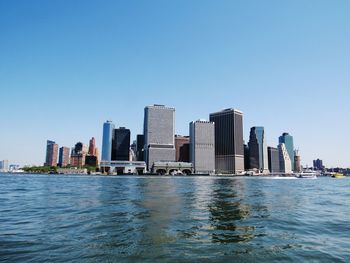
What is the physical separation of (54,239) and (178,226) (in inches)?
364

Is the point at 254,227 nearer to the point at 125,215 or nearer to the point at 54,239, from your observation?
the point at 125,215

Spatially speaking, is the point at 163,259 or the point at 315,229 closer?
the point at 163,259

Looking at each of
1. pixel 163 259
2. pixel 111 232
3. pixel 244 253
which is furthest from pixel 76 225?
pixel 244 253

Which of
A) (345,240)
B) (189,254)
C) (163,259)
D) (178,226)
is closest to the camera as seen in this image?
(163,259)

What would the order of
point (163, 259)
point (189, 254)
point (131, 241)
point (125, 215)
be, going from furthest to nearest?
point (125, 215) < point (131, 241) < point (189, 254) < point (163, 259)

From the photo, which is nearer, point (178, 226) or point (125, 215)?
point (178, 226)

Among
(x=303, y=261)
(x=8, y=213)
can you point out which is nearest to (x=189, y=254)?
(x=303, y=261)

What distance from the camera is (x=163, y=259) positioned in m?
14.4

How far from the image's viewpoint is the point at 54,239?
59.5ft

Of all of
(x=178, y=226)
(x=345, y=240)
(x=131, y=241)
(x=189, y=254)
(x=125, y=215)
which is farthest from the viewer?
(x=125, y=215)

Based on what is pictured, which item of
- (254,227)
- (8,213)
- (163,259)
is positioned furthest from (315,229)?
(8,213)

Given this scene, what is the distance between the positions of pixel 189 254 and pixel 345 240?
1244 cm

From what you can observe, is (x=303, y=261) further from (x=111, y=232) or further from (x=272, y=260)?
(x=111, y=232)

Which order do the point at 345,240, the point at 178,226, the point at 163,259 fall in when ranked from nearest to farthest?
the point at 163,259
the point at 345,240
the point at 178,226
